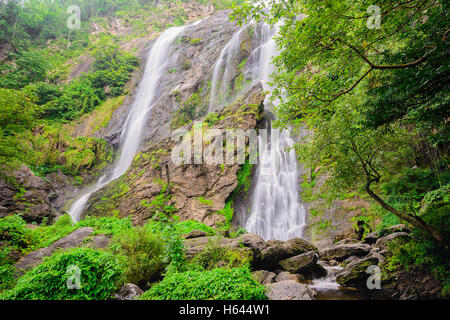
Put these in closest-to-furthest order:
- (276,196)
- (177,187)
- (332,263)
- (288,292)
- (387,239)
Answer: (288,292)
(387,239)
(332,263)
(276,196)
(177,187)

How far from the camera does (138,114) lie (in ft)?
90.7

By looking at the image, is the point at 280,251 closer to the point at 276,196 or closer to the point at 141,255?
the point at 141,255

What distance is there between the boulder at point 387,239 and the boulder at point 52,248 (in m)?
11.0

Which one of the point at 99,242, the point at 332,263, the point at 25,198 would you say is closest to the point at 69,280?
the point at 99,242

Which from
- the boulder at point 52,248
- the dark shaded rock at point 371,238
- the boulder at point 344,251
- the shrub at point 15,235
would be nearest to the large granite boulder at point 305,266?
the boulder at point 344,251

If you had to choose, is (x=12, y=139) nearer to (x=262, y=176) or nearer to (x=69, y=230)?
(x=69, y=230)

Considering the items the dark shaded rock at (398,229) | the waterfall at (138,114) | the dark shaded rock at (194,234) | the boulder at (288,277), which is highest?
the waterfall at (138,114)

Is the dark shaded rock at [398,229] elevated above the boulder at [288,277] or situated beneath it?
elevated above

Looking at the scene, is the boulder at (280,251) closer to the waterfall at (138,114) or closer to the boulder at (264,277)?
the boulder at (264,277)

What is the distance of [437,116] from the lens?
360 cm

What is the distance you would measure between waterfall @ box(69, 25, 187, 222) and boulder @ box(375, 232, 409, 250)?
1906 centimetres

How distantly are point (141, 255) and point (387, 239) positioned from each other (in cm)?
836

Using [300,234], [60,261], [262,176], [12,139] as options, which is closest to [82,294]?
[60,261]

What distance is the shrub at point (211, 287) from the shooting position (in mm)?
3211
